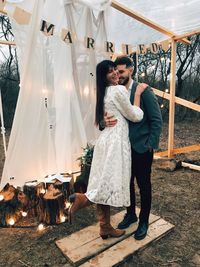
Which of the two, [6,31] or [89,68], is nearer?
[89,68]

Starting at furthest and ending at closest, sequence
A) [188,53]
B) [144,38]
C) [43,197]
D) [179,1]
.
Answer: [188,53]
[144,38]
[179,1]
[43,197]

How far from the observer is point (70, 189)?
2734mm

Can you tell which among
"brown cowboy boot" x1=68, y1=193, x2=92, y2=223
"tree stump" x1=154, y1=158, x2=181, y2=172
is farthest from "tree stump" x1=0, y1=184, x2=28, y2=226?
"tree stump" x1=154, y1=158, x2=181, y2=172

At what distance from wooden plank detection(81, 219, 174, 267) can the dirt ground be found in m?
0.05

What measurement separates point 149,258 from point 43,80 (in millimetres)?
2061

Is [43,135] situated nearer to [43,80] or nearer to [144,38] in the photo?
[43,80]

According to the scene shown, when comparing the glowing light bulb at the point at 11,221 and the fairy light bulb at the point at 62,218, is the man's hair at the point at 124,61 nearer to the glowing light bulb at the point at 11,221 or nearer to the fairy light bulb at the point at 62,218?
the fairy light bulb at the point at 62,218

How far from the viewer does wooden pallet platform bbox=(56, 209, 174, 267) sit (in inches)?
79.7

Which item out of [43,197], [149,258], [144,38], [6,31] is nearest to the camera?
[149,258]

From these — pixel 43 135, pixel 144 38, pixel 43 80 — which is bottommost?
pixel 43 135

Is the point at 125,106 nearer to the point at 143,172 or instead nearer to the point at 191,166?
the point at 143,172

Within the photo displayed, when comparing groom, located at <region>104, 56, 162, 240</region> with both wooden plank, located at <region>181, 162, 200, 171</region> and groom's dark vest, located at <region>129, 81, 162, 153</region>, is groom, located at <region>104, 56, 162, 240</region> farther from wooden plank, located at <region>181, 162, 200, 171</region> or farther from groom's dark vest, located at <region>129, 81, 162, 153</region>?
wooden plank, located at <region>181, 162, 200, 171</region>

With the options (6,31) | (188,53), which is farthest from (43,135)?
(188,53)

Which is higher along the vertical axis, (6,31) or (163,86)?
(6,31)
